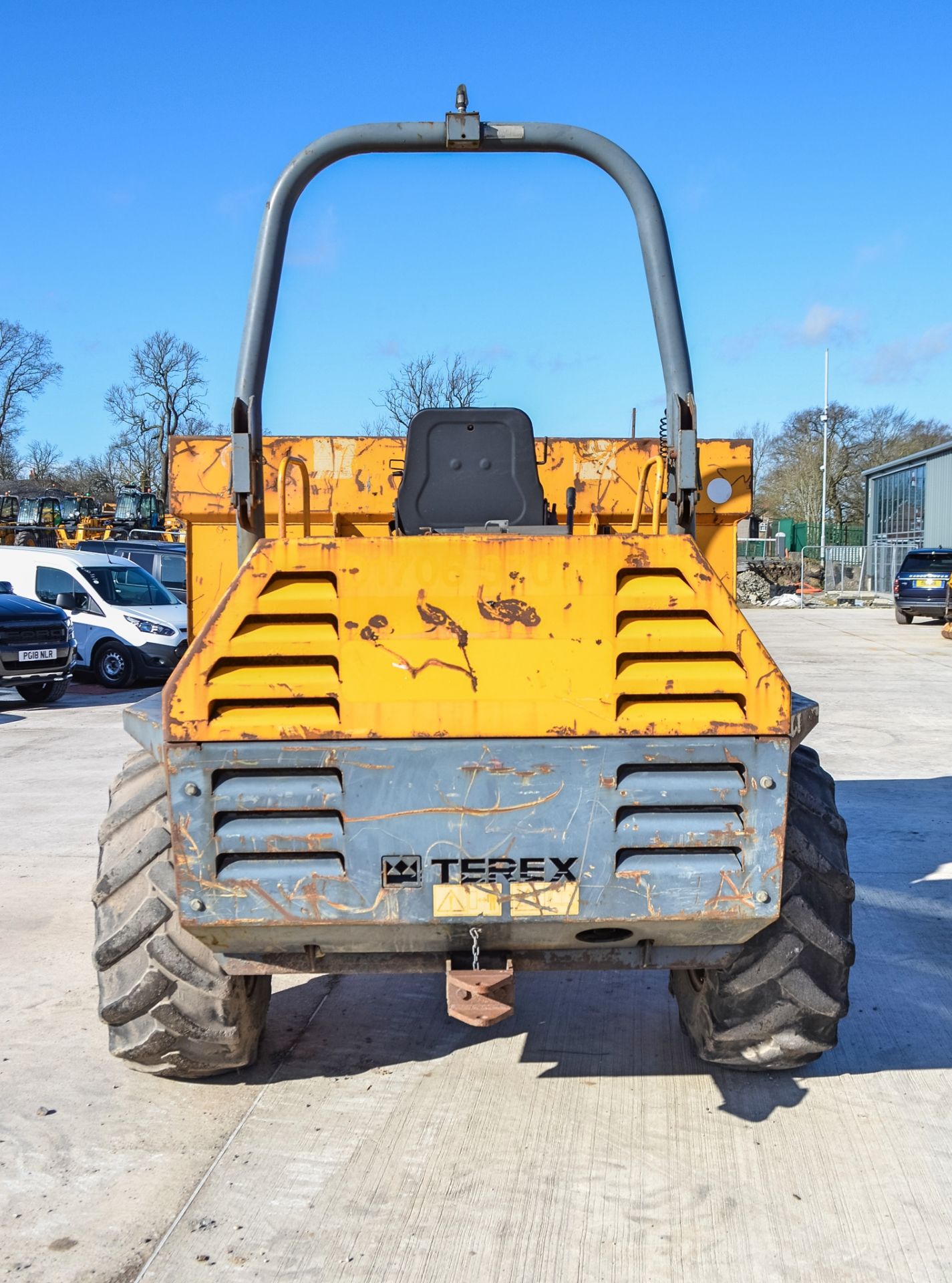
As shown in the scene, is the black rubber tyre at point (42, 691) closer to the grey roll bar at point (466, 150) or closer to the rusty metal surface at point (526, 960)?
the grey roll bar at point (466, 150)

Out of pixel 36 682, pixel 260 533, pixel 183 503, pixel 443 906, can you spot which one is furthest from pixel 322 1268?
pixel 36 682

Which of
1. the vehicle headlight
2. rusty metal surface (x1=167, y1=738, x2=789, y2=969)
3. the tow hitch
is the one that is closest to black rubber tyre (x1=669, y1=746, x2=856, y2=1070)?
rusty metal surface (x1=167, y1=738, x2=789, y2=969)

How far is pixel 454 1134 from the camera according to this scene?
11.8 ft

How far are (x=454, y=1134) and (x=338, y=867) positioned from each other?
1089mm

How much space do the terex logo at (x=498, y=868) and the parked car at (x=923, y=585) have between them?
24.4 meters

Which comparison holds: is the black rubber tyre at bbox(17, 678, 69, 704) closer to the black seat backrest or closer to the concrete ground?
the concrete ground

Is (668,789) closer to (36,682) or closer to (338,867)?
(338,867)

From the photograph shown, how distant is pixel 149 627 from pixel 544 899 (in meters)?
12.8

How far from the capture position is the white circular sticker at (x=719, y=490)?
4355 mm

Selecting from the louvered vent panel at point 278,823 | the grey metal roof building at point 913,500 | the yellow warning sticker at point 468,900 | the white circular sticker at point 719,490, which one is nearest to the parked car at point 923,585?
the grey metal roof building at point 913,500

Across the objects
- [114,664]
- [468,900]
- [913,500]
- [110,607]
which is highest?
[913,500]

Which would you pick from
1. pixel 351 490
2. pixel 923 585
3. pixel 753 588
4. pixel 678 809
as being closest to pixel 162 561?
pixel 351 490

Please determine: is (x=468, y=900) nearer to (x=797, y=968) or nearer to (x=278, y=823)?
(x=278, y=823)

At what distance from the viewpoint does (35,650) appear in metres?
13.3
